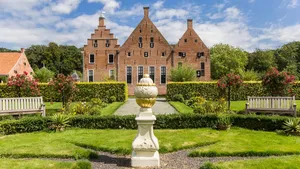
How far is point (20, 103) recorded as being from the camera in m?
12.1

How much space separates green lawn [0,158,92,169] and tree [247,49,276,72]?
5506 centimetres

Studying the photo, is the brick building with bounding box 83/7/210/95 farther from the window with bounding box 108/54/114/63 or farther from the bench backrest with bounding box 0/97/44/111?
the bench backrest with bounding box 0/97/44/111

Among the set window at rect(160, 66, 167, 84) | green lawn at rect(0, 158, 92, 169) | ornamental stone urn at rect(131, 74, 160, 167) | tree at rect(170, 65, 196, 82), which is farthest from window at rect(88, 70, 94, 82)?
ornamental stone urn at rect(131, 74, 160, 167)

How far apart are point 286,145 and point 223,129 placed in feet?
8.75

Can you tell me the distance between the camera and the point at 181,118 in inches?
398

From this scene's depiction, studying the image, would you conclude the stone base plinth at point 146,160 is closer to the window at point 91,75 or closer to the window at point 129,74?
the window at point 129,74

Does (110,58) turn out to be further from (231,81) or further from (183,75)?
(231,81)

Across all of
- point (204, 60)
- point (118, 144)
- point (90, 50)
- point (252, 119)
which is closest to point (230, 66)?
point (204, 60)

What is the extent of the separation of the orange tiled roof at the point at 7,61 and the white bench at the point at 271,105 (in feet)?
109

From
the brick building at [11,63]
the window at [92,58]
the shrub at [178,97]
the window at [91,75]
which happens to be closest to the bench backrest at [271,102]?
the shrub at [178,97]

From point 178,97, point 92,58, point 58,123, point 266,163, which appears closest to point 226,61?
point 92,58

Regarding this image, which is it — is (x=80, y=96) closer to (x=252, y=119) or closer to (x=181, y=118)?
(x=181, y=118)

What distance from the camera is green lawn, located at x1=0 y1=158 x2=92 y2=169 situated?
5534mm

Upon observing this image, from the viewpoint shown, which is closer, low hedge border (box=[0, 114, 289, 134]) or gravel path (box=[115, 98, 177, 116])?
low hedge border (box=[0, 114, 289, 134])
